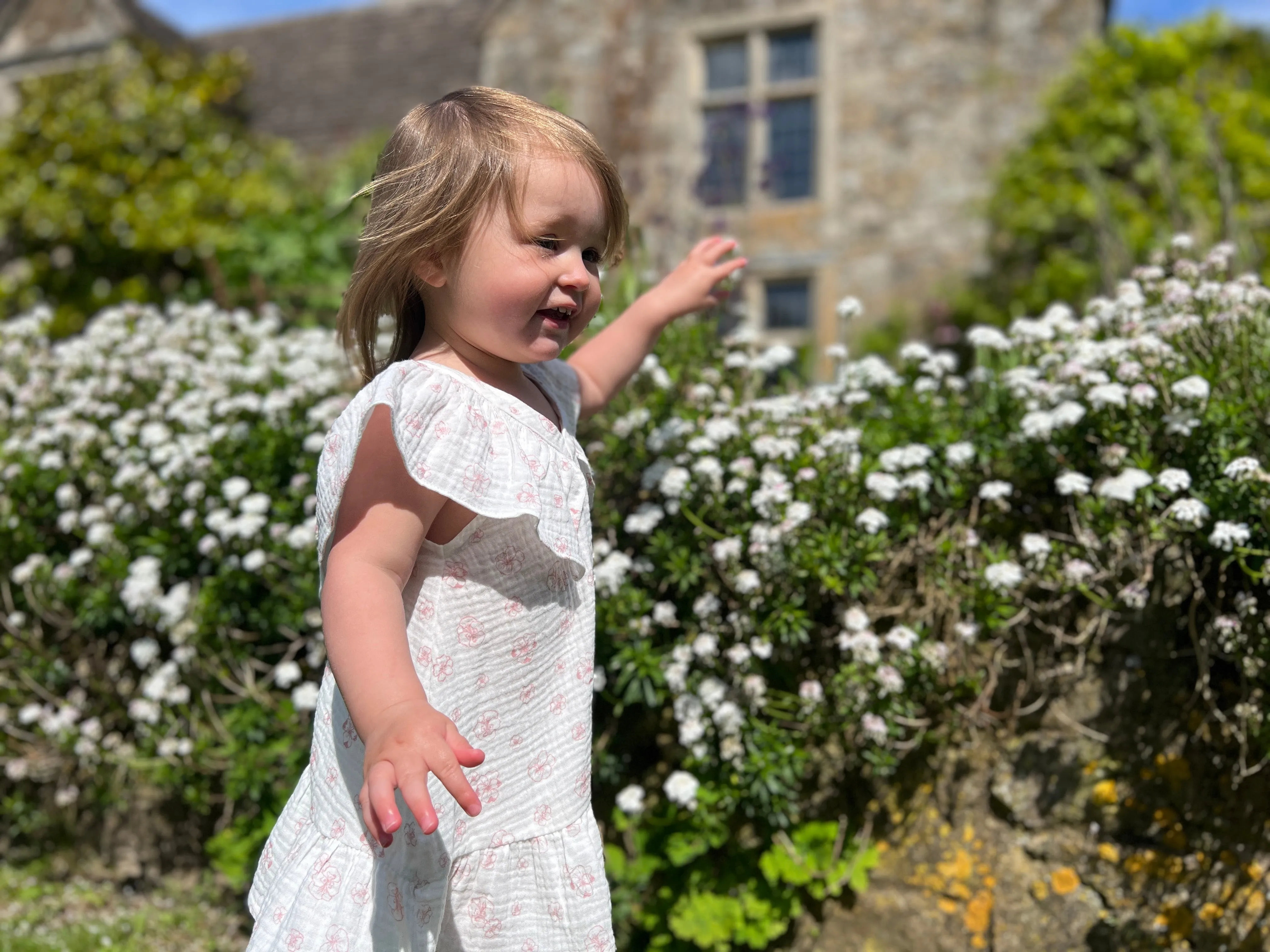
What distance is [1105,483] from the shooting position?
2160 millimetres

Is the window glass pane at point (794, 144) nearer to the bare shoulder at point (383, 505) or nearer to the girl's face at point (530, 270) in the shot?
the girl's face at point (530, 270)

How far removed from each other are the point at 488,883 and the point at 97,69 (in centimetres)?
1039

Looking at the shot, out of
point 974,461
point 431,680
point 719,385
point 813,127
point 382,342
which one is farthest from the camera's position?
point 813,127

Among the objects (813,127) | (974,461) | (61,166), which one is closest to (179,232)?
(61,166)

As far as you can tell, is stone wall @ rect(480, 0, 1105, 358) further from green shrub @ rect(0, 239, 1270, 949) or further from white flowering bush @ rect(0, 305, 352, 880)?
green shrub @ rect(0, 239, 1270, 949)

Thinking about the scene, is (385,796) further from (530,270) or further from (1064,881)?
(1064,881)

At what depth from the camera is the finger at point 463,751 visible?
3.81ft

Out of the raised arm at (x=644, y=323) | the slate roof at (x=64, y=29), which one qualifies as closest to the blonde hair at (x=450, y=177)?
the raised arm at (x=644, y=323)

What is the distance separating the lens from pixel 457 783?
114 cm

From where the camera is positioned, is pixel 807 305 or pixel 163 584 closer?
pixel 163 584

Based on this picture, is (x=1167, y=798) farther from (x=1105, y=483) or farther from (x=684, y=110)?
(x=684, y=110)

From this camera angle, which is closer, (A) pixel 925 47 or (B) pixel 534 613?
(B) pixel 534 613

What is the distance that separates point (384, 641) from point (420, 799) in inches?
10.1

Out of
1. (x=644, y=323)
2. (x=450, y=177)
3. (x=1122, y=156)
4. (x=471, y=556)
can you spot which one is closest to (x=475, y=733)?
(x=471, y=556)
